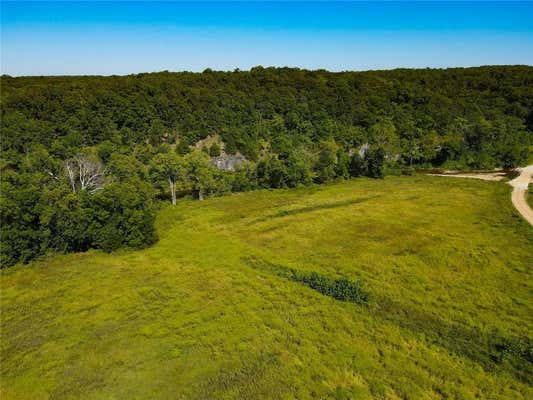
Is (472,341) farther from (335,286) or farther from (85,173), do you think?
(85,173)

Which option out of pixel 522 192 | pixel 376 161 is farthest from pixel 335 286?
pixel 376 161

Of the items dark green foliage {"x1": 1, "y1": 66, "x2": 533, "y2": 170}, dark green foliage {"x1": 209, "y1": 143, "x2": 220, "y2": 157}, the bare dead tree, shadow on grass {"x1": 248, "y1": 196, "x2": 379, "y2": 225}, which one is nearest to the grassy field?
shadow on grass {"x1": 248, "y1": 196, "x2": 379, "y2": 225}

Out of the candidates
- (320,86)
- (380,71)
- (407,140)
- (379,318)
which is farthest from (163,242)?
(380,71)

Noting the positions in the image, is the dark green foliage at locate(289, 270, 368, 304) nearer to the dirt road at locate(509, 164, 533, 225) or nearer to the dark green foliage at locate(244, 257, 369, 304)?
the dark green foliage at locate(244, 257, 369, 304)

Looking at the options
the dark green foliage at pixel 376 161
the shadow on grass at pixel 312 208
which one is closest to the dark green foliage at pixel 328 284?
the shadow on grass at pixel 312 208

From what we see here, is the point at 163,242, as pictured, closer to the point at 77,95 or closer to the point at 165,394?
the point at 165,394
